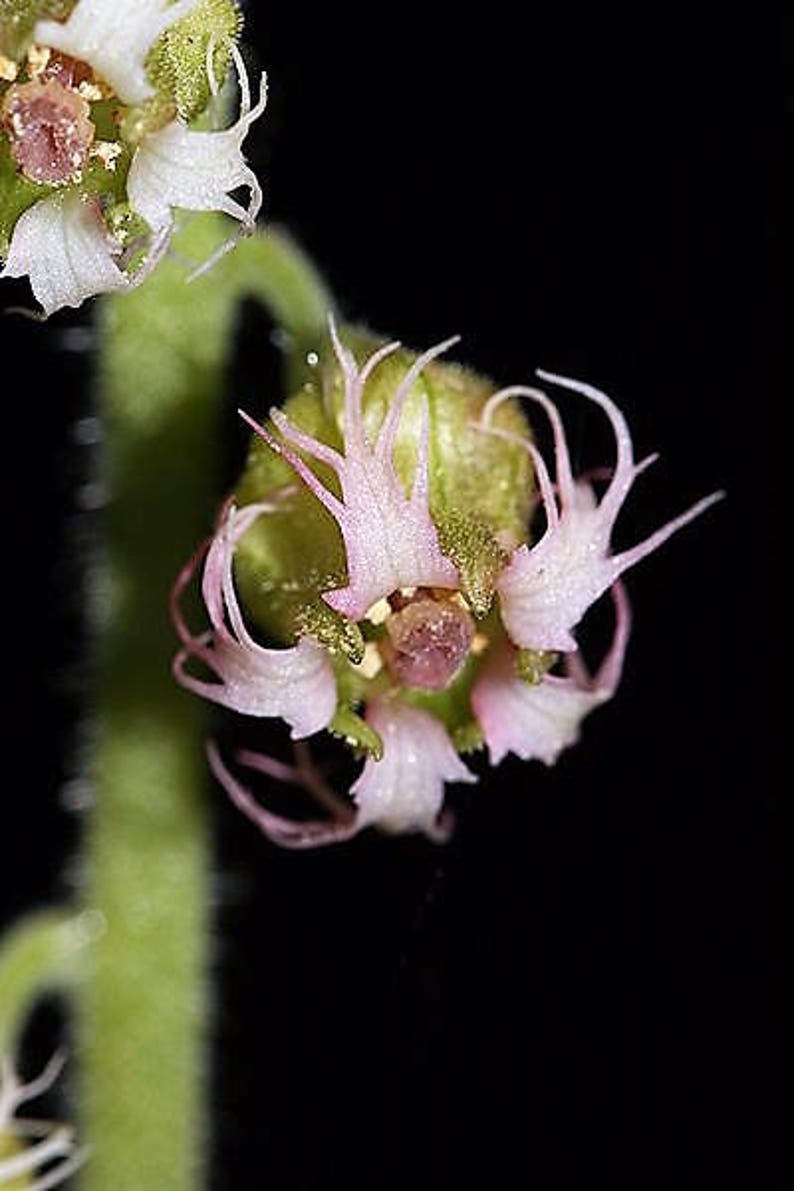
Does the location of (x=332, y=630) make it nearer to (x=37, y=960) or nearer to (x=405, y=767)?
(x=405, y=767)

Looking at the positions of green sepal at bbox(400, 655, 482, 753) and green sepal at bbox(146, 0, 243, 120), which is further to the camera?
green sepal at bbox(400, 655, 482, 753)

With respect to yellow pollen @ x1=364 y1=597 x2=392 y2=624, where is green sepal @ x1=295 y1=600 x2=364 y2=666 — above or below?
above

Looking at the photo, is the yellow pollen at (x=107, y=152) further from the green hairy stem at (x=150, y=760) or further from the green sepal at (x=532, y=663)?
the green sepal at (x=532, y=663)

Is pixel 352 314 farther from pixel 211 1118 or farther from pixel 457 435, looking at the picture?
pixel 211 1118

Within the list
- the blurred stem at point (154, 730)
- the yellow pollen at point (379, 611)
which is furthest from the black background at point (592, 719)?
the yellow pollen at point (379, 611)

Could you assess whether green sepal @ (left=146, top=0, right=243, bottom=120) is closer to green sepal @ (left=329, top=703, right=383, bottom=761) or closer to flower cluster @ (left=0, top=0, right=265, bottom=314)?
flower cluster @ (left=0, top=0, right=265, bottom=314)

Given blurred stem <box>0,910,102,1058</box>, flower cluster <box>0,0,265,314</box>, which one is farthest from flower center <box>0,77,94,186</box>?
blurred stem <box>0,910,102,1058</box>

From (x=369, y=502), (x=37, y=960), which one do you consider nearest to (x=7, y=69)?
(x=369, y=502)
